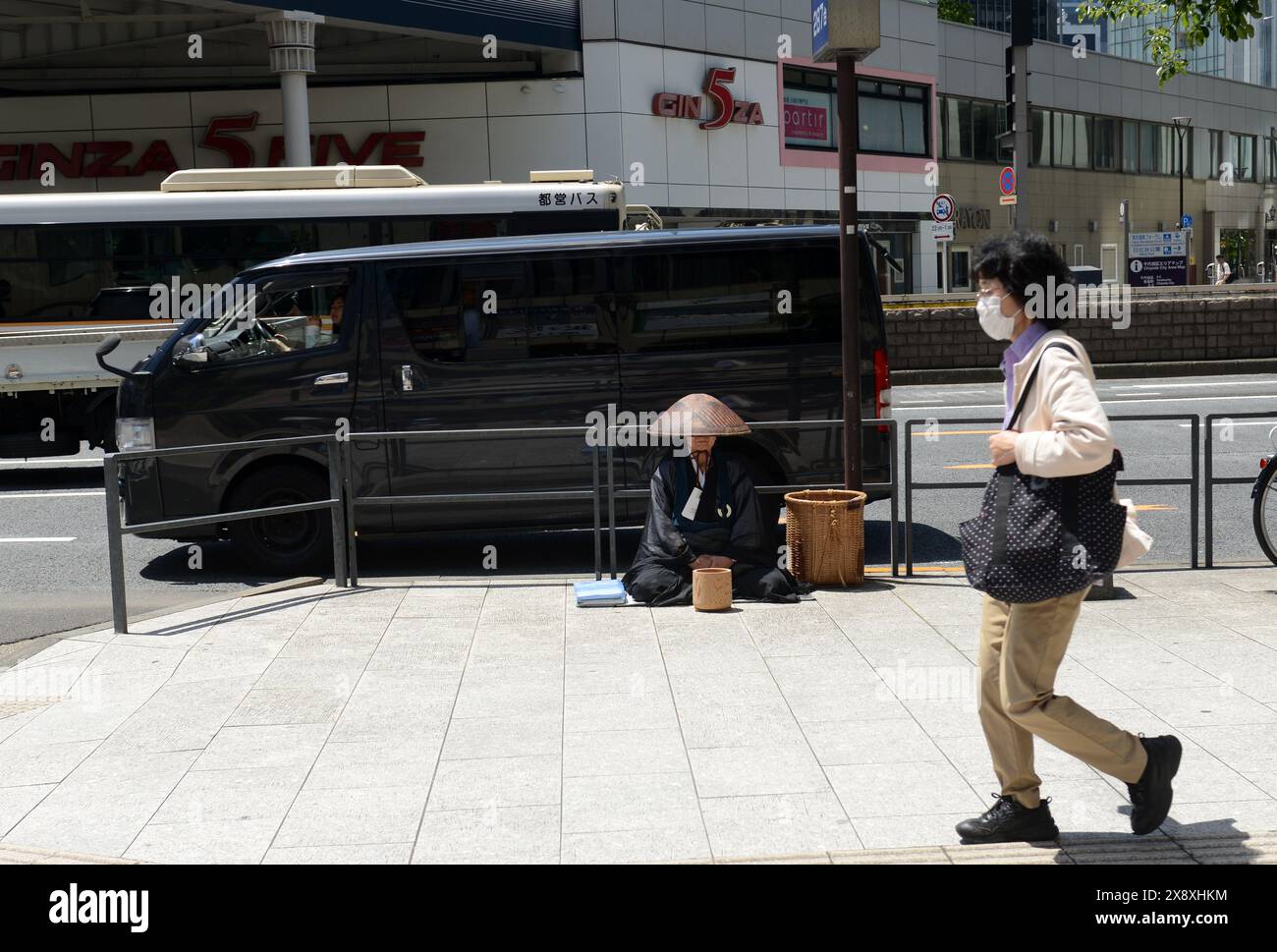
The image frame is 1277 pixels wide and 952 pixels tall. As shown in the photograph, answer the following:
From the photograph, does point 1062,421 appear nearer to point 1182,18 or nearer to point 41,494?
point 1182,18

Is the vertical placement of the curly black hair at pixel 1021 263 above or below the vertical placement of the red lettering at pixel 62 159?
below

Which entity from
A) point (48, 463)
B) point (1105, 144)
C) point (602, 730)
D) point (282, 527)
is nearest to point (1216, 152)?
point (1105, 144)

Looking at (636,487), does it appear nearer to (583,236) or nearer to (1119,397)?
(583,236)

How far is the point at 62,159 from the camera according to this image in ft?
96.4

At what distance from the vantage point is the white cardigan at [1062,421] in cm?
389

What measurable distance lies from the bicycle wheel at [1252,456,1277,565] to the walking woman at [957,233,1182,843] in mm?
4759

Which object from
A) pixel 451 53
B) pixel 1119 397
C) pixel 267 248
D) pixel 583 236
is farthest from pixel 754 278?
pixel 451 53

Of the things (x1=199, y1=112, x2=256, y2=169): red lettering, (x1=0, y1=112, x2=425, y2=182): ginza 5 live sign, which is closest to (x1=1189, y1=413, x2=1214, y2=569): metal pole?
(x1=0, y1=112, x2=425, y2=182): ginza 5 live sign

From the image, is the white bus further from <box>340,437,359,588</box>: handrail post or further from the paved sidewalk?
the paved sidewalk

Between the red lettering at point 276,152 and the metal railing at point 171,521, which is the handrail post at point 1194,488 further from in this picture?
the red lettering at point 276,152

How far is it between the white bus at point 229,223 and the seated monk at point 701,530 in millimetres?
7780

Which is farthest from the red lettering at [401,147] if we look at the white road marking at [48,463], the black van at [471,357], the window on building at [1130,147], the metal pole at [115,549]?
the window on building at [1130,147]

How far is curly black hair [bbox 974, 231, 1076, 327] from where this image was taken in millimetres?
4117
